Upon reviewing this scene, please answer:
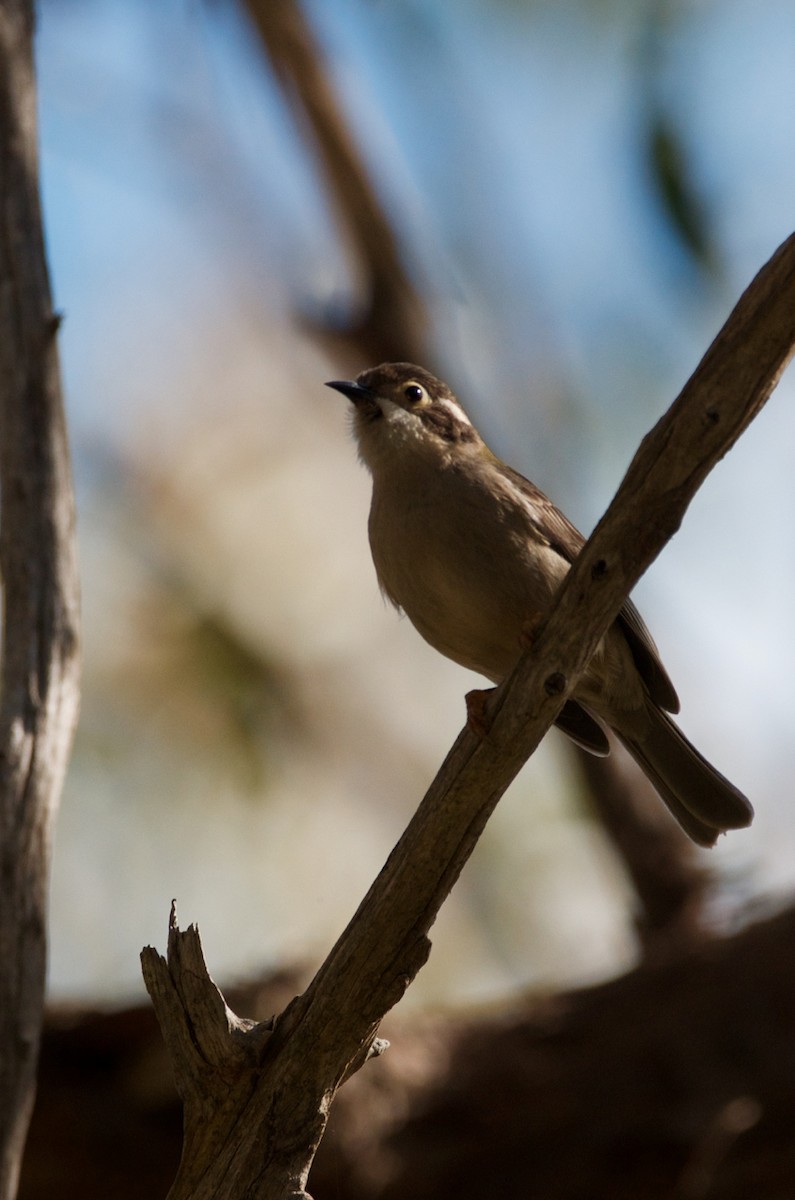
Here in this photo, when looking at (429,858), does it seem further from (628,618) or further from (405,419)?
(405,419)

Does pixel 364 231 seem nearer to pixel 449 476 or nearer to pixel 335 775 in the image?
pixel 335 775

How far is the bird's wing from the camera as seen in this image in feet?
17.0

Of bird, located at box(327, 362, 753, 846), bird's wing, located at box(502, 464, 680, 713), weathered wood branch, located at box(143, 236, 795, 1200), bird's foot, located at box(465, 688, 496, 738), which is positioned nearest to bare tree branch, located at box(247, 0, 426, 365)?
bird, located at box(327, 362, 753, 846)

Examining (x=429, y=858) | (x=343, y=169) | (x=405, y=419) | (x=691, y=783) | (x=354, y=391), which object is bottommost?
(x=429, y=858)

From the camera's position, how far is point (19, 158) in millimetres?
5379

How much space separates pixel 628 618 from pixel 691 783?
895 mm

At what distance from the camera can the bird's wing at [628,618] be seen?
518 centimetres

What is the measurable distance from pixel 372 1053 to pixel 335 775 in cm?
810

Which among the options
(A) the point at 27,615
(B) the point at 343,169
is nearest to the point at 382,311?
(B) the point at 343,169

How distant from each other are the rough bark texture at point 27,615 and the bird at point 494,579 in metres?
1.33

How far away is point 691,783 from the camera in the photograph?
5.55m

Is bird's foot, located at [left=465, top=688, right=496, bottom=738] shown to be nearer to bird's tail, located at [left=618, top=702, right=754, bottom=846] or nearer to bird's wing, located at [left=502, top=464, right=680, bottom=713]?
bird's wing, located at [left=502, top=464, right=680, bottom=713]

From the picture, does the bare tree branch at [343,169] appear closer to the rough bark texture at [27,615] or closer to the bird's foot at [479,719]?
the rough bark texture at [27,615]

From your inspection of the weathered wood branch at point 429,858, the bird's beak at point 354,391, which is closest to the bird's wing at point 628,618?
the bird's beak at point 354,391
